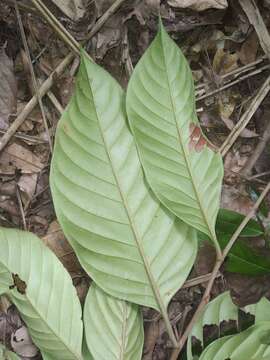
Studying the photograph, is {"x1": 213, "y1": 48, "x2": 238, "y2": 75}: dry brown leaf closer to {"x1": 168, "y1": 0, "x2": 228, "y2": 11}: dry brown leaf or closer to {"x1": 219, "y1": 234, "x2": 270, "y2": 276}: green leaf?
{"x1": 168, "y1": 0, "x2": 228, "y2": 11}: dry brown leaf

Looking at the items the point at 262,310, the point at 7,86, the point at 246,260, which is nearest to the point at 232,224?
the point at 246,260

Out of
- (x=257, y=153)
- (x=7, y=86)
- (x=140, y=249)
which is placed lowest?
(x=140, y=249)

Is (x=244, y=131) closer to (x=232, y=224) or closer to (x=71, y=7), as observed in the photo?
(x=232, y=224)

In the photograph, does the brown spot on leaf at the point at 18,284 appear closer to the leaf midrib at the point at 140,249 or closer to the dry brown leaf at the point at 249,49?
the leaf midrib at the point at 140,249

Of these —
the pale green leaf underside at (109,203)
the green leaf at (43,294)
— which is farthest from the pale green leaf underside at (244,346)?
the green leaf at (43,294)

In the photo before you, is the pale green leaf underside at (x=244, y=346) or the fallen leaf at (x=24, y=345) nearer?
the pale green leaf underside at (x=244, y=346)

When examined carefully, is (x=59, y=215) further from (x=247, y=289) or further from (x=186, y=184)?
(x=247, y=289)
